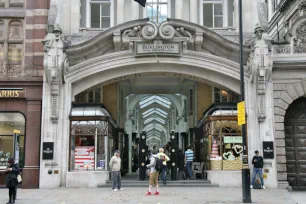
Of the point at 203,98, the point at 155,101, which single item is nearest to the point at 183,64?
the point at 203,98

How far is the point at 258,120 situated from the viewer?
21.1 meters

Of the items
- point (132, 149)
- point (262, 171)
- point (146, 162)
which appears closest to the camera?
point (262, 171)

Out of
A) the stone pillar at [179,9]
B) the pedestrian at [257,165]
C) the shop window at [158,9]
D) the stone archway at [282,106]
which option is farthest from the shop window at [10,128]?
the stone archway at [282,106]

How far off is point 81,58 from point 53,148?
176 inches

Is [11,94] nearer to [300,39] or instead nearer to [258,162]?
[258,162]

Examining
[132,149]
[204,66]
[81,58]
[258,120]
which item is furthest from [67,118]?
[132,149]

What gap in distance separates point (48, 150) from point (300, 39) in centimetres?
1282

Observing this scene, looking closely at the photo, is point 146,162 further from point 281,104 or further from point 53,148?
point 281,104

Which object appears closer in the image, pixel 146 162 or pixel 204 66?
pixel 204 66

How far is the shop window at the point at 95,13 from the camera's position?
23.1 metres

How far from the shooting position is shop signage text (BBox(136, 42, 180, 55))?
2142 cm

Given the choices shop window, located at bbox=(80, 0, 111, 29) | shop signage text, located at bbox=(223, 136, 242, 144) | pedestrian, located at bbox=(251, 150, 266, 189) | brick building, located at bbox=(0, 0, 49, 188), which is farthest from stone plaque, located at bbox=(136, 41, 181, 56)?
pedestrian, located at bbox=(251, 150, 266, 189)

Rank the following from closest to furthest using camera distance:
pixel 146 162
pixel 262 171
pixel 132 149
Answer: pixel 262 171 < pixel 146 162 < pixel 132 149

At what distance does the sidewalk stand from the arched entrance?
1806 millimetres
